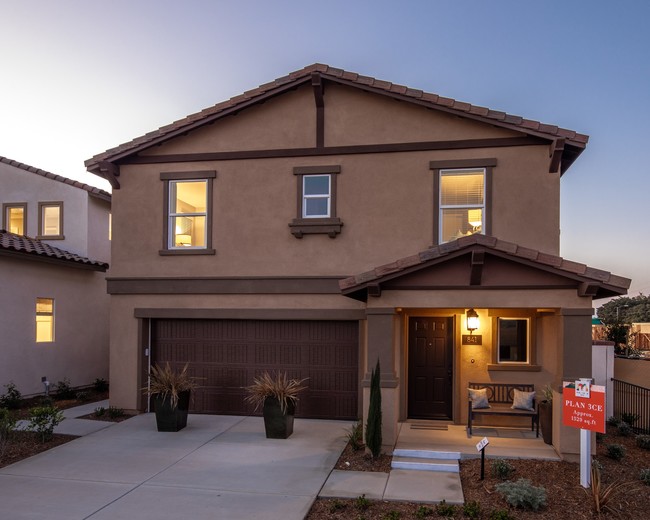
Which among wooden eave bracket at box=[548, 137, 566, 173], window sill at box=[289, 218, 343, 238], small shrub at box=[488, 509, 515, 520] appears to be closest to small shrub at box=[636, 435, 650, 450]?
small shrub at box=[488, 509, 515, 520]

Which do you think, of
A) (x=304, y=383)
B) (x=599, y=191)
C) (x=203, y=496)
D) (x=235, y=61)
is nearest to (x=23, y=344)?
(x=304, y=383)

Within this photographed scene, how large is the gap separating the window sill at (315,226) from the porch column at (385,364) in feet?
9.87

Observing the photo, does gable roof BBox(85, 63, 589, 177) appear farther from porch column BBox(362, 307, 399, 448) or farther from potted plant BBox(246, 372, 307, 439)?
potted plant BBox(246, 372, 307, 439)

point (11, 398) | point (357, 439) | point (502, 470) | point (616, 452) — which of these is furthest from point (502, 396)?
point (11, 398)

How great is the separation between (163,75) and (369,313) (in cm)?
1341

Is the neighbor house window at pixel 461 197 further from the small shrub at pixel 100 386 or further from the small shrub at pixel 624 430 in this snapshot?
the small shrub at pixel 100 386

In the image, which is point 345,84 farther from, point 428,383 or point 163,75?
point 163,75

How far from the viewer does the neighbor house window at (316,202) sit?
38.4 ft

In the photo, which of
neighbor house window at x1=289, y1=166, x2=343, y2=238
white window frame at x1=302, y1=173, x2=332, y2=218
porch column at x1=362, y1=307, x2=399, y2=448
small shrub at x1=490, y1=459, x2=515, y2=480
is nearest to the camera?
small shrub at x1=490, y1=459, x2=515, y2=480

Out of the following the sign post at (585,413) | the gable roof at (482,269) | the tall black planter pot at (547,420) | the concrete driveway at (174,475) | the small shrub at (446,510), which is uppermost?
the gable roof at (482,269)

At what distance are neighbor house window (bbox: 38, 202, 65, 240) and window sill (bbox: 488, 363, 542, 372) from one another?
1326cm

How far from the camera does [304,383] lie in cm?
1214

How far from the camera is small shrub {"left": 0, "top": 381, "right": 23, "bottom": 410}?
12.8m

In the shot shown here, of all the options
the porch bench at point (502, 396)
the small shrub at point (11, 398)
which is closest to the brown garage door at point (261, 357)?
the porch bench at point (502, 396)
